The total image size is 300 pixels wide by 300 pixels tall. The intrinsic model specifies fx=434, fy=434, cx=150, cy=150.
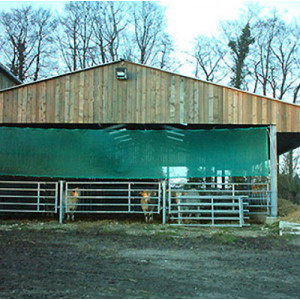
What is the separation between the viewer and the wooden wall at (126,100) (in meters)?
12.8

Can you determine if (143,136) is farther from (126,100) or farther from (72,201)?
(72,201)

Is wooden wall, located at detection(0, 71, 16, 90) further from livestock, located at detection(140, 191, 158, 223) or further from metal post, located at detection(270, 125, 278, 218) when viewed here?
metal post, located at detection(270, 125, 278, 218)

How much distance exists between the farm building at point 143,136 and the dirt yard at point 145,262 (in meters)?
1.43

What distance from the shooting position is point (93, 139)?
12.5 m

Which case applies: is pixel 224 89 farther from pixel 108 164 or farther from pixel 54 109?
pixel 54 109

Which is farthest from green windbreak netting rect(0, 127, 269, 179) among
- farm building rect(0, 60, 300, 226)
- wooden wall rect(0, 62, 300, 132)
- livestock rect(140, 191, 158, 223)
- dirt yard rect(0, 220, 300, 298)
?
dirt yard rect(0, 220, 300, 298)

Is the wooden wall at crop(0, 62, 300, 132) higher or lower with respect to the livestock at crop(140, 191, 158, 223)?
higher

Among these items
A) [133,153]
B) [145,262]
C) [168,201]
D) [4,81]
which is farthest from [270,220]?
[4,81]

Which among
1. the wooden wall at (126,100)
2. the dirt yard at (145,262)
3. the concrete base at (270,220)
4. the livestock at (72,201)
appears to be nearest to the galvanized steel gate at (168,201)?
the livestock at (72,201)

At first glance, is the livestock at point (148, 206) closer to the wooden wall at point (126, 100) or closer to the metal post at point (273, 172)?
the wooden wall at point (126, 100)

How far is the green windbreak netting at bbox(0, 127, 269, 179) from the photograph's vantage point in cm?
1228

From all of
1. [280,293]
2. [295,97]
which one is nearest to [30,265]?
[280,293]

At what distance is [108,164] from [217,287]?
7320mm

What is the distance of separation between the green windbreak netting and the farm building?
0.09 feet
